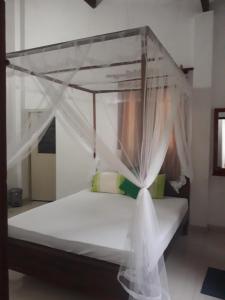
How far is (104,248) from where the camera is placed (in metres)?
2.09

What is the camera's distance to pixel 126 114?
2.60 metres

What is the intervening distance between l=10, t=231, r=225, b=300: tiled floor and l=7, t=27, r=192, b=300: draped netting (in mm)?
463

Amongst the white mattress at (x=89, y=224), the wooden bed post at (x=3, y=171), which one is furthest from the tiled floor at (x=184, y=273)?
the wooden bed post at (x=3, y=171)

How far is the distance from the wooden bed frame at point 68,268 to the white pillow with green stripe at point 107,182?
5.54 ft

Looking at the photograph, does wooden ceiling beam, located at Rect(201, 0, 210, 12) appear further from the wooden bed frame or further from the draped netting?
the wooden bed frame

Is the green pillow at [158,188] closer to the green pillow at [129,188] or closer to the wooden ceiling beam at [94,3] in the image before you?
the green pillow at [129,188]

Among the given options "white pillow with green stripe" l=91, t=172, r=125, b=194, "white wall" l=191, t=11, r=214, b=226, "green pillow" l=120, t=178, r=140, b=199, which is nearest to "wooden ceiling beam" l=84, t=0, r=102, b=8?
"white wall" l=191, t=11, r=214, b=226

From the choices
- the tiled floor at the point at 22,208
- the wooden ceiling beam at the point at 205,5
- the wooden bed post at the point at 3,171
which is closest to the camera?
the wooden bed post at the point at 3,171

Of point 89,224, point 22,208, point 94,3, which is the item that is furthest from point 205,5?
point 22,208

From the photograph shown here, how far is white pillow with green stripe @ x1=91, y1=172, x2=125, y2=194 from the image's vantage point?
388cm

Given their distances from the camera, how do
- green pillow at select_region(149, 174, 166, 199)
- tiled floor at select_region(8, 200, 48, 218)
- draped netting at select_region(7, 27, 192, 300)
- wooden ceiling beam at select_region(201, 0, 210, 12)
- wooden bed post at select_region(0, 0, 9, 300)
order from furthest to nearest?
tiled floor at select_region(8, 200, 48, 218)
wooden ceiling beam at select_region(201, 0, 210, 12)
green pillow at select_region(149, 174, 166, 199)
draped netting at select_region(7, 27, 192, 300)
wooden bed post at select_region(0, 0, 9, 300)

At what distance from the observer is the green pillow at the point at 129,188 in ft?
12.0

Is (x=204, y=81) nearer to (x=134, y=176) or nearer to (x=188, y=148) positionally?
(x=188, y=148)

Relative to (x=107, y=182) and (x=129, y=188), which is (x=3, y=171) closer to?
(x=129, y=188)
